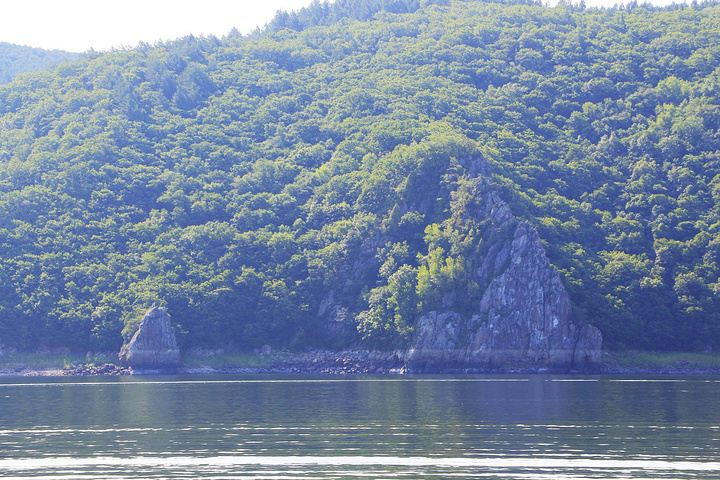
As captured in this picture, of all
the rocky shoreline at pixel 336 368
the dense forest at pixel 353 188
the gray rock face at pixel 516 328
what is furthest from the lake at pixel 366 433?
the dense forest at pixel 353 188

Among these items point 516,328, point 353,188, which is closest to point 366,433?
point 516,328

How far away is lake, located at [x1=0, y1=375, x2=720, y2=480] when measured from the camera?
36731mm

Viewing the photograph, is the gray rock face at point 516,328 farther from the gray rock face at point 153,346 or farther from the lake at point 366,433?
the gray rock face at point 153,346

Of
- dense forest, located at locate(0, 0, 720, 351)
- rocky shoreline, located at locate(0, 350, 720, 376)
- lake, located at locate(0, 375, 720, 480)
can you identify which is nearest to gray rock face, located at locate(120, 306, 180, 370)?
rocky shoreline, located at locate(0, 350, 720, 376)

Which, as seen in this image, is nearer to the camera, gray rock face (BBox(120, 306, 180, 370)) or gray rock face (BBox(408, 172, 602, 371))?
gray rock face (BBox(408, 172, 602, 371))

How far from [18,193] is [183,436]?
331 feet

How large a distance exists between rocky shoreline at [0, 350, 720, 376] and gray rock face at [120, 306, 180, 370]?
882 mm

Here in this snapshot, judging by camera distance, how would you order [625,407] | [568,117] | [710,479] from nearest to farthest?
1. [710,479]
2. [625,407]
3. [568,117]

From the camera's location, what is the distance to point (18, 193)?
445ft

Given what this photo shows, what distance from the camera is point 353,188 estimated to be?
143 meters

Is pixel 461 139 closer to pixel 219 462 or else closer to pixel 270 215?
pixel 270 215

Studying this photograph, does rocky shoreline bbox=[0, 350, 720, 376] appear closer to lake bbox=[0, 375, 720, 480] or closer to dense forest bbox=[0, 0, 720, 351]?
dense forest bbox=[0, 0, 720, 351]

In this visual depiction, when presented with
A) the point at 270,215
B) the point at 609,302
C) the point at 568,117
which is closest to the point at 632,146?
the point at 568,117

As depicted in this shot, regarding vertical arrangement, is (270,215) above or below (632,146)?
below
